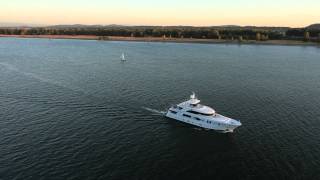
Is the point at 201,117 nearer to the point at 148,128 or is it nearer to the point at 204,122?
the point at 204,122

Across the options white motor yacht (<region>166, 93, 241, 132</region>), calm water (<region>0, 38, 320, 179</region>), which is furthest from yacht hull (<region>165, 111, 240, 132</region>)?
calm water (<region>0, 38, 320, 179</region>)

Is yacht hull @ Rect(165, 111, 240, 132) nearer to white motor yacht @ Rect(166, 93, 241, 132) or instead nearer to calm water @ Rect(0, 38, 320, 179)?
white motor yacht @ Rect(166, 93, 241, 132)

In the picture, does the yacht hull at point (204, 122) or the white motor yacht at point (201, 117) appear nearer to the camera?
the yacht hull at point (204, 122)

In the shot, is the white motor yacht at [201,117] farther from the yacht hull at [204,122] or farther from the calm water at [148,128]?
the calm water at [148,128]

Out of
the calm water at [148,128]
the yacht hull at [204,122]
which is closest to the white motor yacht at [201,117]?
the yacht hull at [204,122]

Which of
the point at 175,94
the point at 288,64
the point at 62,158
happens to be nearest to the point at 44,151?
the point at 62,158

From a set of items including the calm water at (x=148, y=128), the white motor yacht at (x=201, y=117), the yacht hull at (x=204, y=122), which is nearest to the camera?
the calm water at (x=148, y=128)

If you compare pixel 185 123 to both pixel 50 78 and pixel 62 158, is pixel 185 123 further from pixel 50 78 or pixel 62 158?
pixel 50 78
